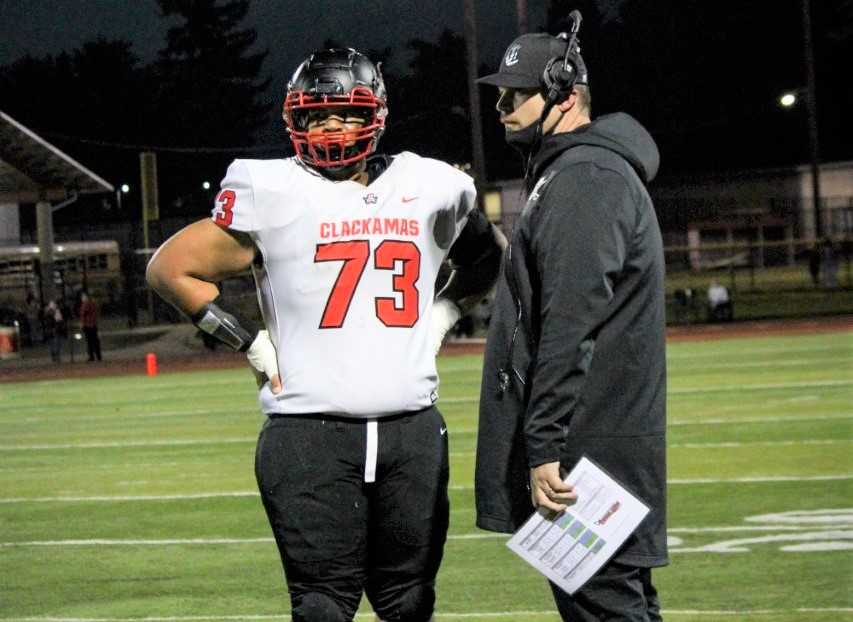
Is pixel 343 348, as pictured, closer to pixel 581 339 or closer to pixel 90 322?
pixel 581 339

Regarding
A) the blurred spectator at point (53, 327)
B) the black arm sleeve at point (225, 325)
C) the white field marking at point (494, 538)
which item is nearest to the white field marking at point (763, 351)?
the blurred spectator at point (53, 327)

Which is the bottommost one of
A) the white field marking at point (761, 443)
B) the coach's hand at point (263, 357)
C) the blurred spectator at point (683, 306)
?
the white field marking at point (761, 443)

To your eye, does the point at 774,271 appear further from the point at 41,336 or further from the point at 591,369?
the point at 591,369

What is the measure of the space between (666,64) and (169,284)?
66.6m

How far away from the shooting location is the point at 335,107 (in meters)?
4.38

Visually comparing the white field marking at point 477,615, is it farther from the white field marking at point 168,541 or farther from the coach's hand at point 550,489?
the coach's hand at point 550,489

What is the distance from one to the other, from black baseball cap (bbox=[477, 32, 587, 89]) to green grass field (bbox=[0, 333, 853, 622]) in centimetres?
289

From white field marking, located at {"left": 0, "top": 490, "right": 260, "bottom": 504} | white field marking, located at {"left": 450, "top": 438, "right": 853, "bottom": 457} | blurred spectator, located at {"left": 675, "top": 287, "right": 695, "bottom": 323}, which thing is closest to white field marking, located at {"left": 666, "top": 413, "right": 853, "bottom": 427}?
white field marking, located at {"left": 450, "top": 438, "right": 853, "bottom": 457}

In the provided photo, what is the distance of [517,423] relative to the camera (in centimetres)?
402

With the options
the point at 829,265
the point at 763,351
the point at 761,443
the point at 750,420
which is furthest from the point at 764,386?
the point at 829,265

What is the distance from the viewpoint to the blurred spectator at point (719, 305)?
3072 cm

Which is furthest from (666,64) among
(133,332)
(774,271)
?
(133,332)

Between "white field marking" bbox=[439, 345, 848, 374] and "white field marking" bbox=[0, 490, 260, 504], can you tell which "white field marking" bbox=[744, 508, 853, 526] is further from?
"white field marking" bbox=[439, 345, 848, 374]

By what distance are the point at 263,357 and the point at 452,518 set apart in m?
4.74
